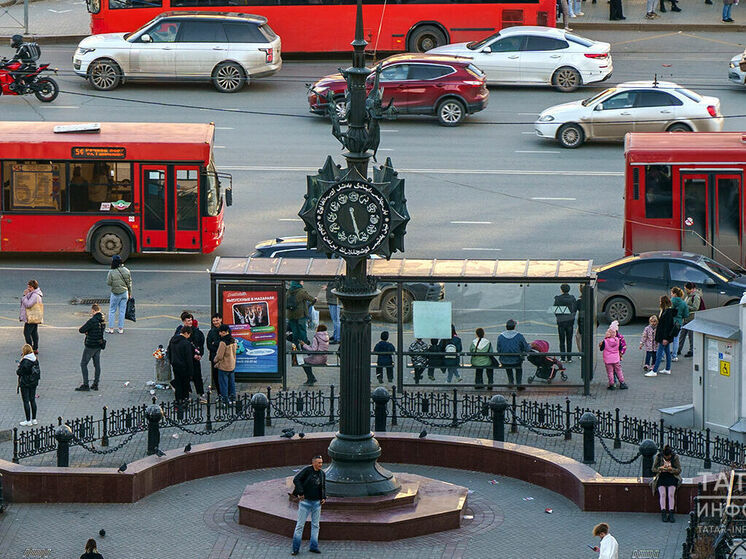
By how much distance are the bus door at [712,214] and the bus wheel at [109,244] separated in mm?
10606

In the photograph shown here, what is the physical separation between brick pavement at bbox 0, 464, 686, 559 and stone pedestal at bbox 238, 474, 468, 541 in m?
0.11

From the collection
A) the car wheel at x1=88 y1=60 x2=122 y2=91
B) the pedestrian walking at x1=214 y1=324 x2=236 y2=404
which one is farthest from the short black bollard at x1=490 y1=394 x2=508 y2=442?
the car wheel at x1=88 y1=60 x2=122 y2=91

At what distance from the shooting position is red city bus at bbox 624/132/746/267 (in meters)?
31.0

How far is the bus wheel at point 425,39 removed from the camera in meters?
46.0

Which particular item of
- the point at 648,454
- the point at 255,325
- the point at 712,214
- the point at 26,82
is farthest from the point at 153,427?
the point at 26,82

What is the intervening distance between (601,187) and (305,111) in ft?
31.0

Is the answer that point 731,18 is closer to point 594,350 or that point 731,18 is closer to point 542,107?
point 542,107

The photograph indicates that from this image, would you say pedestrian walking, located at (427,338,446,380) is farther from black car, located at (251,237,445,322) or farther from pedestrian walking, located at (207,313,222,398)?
pedestrian walking, located at (207,313,222,398)

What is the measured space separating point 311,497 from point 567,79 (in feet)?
87.7

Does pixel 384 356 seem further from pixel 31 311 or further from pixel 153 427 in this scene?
pixel 31 311

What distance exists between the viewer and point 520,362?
25516 millimetres

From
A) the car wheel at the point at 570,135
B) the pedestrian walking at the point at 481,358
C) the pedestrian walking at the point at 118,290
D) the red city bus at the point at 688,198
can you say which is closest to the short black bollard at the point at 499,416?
the pedestrian walking at the point at 481,358

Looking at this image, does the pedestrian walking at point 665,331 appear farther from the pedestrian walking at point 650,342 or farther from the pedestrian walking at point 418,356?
the pedestrian walking at point 418,356

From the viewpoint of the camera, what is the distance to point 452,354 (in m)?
25.5
